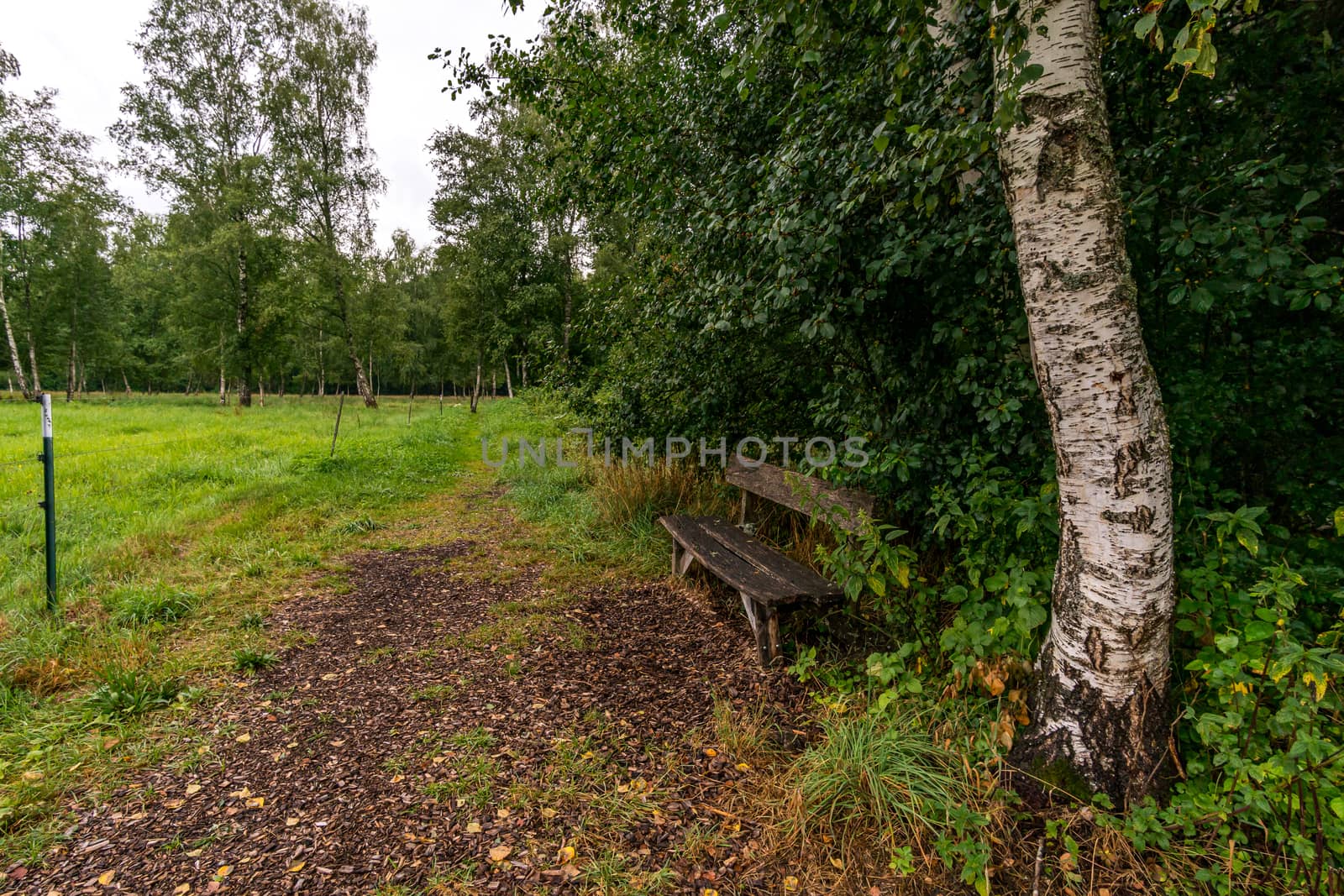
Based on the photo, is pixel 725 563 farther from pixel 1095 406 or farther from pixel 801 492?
pixel 1095 406

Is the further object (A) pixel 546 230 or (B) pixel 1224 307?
(A) pixel 546 230

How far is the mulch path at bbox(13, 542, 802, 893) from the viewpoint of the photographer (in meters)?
1.83

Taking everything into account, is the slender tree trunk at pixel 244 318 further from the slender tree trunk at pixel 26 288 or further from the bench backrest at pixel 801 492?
the bench backrest at pixel 801 492

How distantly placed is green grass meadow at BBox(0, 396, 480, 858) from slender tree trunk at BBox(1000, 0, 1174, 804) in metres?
3.70

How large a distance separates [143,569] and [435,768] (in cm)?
352

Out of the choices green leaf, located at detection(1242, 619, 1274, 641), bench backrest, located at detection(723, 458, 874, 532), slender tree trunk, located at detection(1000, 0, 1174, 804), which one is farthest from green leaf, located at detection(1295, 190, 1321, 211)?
bench backrest, located at detection(723, 458, 874, 532)

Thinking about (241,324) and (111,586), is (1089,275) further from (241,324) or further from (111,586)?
(241,324)

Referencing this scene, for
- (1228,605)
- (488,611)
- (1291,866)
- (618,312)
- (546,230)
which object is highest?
(546,230)

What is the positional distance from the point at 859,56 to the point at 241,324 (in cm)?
2242

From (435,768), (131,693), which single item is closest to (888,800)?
(435,768)

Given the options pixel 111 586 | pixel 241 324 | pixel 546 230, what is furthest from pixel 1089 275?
pixel 241 324

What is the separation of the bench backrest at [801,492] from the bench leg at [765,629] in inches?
23.7

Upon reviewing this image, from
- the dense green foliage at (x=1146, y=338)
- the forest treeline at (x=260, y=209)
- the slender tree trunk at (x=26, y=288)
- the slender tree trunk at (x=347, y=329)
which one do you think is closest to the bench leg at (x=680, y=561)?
the dense green foliage at (x=1146, y=338)

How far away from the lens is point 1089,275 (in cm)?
166
